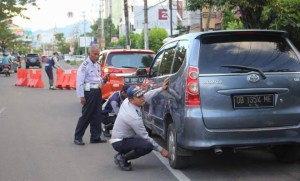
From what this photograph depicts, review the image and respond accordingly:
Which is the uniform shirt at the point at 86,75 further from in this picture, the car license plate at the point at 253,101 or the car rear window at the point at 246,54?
the car license plate at the point at 253,101

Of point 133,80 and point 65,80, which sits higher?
point 133,80

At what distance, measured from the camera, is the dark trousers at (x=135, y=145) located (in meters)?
6.82

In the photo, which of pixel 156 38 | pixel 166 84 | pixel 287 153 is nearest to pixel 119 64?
pixel 166 84

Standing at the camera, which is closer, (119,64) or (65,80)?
(119,64)

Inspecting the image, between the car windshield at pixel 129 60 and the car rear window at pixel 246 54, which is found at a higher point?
the car rear window at pixel 246 54

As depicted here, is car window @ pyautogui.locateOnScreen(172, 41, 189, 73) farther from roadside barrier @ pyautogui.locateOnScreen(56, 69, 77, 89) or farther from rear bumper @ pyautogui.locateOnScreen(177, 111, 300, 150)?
roadside barrier @ pyautogui.locateOnScreen(56, 69, 77, 89)

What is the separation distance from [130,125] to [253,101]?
1.75 m

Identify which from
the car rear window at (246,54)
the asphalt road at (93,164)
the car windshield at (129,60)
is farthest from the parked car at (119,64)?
the car rear window at (246,54)

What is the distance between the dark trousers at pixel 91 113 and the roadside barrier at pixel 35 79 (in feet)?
52.6

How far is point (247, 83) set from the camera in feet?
19.9

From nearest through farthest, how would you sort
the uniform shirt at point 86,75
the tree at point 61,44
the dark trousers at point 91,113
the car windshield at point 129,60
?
the uniform shirt at point 86,75, the dark trousers at point 91,113, the car windshield at point 129,60, the tree at point 61,44

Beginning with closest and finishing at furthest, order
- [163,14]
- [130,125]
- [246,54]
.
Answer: [246,54], [130,125], [163,14]

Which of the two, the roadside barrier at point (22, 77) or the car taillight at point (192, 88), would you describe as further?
the roadside barrier at point (22, 77)

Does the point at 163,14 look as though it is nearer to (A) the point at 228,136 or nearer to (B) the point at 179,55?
(B) the point at 179,55
